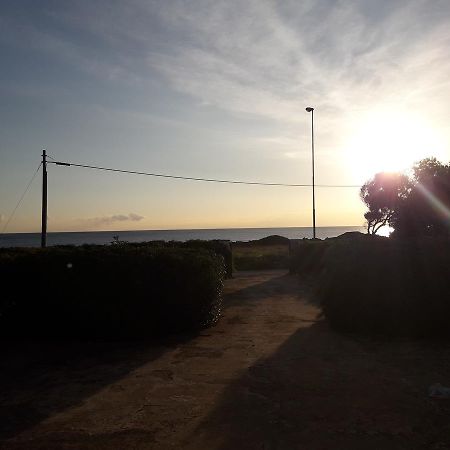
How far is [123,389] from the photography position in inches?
237

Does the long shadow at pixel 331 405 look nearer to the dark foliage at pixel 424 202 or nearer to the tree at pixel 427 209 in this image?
the dark foliage at pixel 424 202

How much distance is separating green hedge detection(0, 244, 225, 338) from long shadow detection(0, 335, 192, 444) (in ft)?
1.02

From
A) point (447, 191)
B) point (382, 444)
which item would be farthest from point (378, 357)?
point (447, 191)

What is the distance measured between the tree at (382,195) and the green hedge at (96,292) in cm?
3822

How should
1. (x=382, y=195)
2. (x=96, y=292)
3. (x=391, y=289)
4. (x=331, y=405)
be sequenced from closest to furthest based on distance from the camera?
1. (x=331, y=405)
2. (x=96, y=292)
3. (x=391, y=289)
4. (x=382, y=195)

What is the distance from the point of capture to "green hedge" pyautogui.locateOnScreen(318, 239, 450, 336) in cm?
880

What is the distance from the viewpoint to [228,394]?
577 cm

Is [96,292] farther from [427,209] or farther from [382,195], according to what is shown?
[382,195]

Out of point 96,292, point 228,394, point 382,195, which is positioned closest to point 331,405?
point 228,394

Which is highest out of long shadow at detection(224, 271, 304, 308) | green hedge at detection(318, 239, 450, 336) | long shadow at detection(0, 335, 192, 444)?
green hedge at detection(318, 239, 450, 336)

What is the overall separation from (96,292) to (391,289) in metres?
5.25

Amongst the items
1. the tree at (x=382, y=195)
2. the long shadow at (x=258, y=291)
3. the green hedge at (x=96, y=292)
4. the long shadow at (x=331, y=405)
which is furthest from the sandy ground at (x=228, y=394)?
the tree at (x=382, y=195)

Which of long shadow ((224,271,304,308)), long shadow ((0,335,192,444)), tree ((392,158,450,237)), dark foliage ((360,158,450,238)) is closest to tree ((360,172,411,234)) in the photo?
dark foliage ((360,158,450,238))

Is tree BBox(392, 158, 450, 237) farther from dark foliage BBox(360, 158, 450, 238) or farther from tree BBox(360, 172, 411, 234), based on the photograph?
tree BBox(360, 172, 411, 234)
